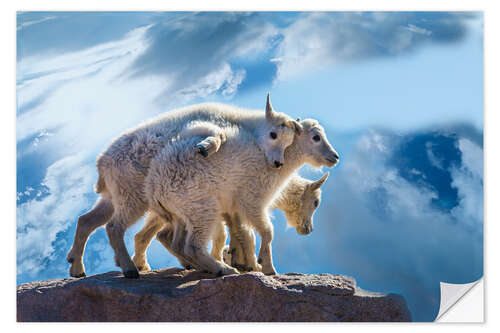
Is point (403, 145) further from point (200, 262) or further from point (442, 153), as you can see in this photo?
point (200, 262)

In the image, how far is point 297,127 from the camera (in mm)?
7613

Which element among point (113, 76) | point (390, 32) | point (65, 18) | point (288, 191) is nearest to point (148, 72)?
point (113, 76)

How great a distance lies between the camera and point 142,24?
28.9ft

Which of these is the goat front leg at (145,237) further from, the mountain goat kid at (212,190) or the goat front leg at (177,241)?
the mountain goat kid at (212,190)

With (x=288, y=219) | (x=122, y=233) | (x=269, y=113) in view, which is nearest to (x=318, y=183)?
(x=288, y=219)

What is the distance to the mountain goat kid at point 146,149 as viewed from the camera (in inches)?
286

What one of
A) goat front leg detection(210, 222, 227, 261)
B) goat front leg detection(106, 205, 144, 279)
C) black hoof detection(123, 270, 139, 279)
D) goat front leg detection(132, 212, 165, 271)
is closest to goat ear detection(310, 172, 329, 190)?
goat front leg detection(210, 222, 227, 261)

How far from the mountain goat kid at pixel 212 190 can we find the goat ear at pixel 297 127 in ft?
1.05

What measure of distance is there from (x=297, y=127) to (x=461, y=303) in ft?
9.30

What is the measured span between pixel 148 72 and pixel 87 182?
1.81 m

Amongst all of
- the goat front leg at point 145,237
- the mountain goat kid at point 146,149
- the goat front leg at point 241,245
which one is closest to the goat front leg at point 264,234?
the goat front leg at point 241,245

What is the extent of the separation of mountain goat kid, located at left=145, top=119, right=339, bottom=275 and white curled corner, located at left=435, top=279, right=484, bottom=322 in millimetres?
2161

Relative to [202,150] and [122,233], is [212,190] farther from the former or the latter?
[122,233]

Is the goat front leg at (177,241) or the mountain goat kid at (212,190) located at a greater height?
the mountain goat kid at (212,190)
